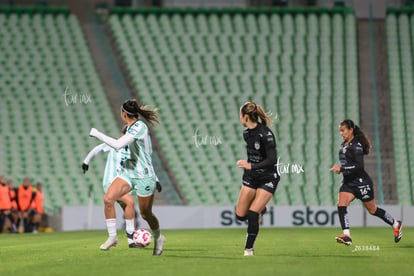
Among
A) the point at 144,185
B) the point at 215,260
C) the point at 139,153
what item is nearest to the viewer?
the point at 215,260

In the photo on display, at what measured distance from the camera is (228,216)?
101ft

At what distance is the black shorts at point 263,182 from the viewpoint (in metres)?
14.0

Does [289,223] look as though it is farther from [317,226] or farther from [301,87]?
[301,87]

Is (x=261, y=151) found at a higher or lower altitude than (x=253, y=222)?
higher

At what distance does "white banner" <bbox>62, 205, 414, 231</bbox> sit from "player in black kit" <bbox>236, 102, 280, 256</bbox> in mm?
16268

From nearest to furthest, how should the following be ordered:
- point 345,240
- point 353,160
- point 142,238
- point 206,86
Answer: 1. point 142,238
2. point 345,240
3. point 353,160
4. point 206,86

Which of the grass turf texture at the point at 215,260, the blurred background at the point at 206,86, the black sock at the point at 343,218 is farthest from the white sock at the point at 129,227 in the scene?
the blurred background at the point at 206,86

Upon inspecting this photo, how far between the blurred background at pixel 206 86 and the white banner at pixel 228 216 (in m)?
1.64

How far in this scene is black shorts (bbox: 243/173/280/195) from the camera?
1402 centimetres

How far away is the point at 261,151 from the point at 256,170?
0.29 meters

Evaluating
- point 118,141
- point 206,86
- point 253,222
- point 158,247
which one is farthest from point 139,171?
point 206,86

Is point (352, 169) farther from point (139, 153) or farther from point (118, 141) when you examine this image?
point (118, 141)

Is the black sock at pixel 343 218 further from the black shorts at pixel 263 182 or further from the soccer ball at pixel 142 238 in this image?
the soccer ball at pixel 142 238

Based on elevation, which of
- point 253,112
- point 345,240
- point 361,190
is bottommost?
point 345,240
